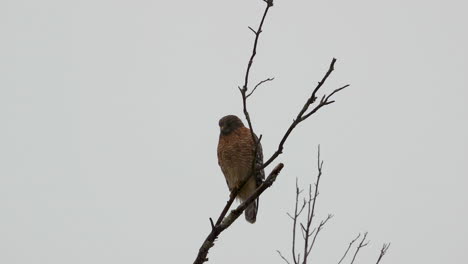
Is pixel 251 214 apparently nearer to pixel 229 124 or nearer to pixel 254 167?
pixel 229 124

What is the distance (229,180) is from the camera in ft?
26.8

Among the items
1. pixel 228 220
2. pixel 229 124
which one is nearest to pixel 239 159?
pixel 229 124

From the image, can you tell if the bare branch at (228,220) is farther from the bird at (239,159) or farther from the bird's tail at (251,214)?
the bird's tail at (251,214)

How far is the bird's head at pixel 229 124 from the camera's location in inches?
332

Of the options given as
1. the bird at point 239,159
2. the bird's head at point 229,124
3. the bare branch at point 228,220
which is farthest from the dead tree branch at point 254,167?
the bird's head at point 229,124

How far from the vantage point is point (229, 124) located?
8.50 m

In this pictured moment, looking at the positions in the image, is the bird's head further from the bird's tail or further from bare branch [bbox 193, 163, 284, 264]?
bare branch [bbox 193, 163, 284, 264]

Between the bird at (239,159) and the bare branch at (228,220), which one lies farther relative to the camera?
the bird at (239,159)

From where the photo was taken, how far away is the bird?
26.0ft

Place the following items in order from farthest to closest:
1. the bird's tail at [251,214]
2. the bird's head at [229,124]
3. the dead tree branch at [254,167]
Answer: the bird's head at [229,124] → the bird's tail at [251,214] → the dead tree branch at [254,167]

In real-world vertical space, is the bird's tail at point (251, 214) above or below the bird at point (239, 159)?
below

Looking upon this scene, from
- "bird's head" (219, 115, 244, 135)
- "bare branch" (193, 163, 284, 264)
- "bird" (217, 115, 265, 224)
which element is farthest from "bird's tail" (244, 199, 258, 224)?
"bare branch" (193, 163, 284, 264)

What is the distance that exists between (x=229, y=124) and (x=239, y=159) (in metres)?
0.78

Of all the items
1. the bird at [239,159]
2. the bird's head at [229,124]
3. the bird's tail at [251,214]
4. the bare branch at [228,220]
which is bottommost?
the bare branch at [228,220]
